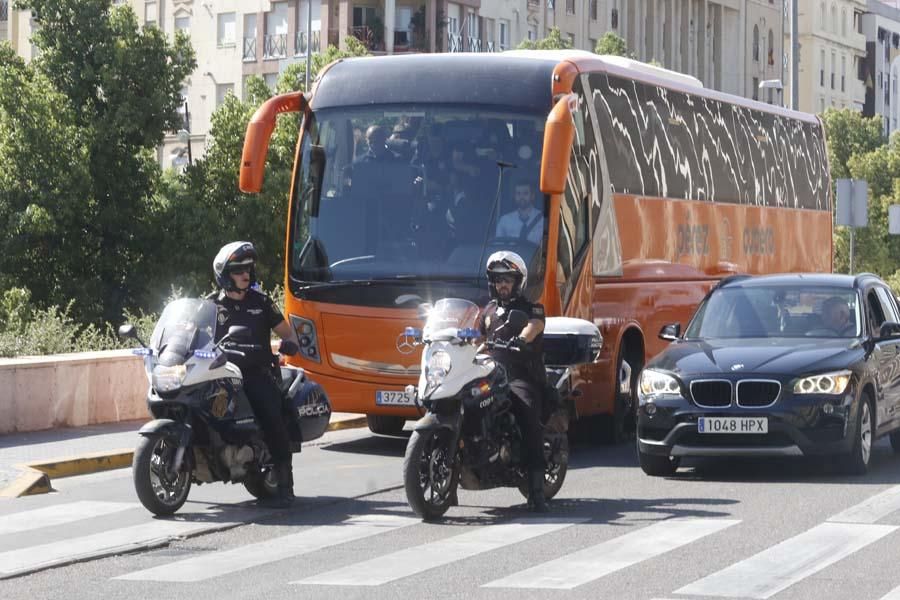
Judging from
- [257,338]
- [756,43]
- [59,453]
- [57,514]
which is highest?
[756,43]

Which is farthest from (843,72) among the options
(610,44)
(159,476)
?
(159,476)

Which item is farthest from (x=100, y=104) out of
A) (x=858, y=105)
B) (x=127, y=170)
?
(x=858, y=105)

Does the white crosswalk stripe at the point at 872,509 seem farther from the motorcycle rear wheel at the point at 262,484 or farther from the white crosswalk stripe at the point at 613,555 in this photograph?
the motorcycle rear wheel at the point at 262,484

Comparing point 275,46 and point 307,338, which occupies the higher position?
point 275,46

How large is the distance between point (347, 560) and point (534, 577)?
1224 millimetres

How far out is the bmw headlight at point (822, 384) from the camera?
14.2 metres

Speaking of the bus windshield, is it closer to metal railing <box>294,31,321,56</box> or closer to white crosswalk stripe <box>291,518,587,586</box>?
white crosswalk stripe <box>291,518,587,586</box>

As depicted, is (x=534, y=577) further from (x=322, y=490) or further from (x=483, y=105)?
(x=483, y=105)

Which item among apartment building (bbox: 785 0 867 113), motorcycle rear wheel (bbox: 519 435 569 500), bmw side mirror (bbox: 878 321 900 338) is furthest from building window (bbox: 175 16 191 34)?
motorcycle rear wheel (bbox: 519 435 569 500)

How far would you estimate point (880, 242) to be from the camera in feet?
226

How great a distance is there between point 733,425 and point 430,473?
3.23 meters

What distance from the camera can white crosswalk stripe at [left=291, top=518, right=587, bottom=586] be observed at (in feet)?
31.6

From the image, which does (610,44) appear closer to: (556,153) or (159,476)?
(556,153)

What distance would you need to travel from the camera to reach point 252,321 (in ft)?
41.6
